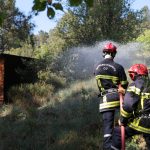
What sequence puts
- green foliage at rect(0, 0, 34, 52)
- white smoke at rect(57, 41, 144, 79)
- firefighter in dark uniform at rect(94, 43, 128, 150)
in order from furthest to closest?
1. green foliage at rect(0, 0, 34, 52)
2. white smoke at rect(57, 41, 144, 79)
3. firefighter in dark uniform at rect(94, 43, 128, 150)

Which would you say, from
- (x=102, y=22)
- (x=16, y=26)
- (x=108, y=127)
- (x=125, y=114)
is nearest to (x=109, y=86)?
(x=108, y=127)

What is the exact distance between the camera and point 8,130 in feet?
42.8

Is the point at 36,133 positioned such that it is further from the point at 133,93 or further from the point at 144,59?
the point at 144,59

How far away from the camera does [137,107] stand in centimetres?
709

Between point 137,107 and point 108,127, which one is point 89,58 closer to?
point 108,127

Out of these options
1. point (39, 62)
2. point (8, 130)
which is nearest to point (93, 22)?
point (39, 62)

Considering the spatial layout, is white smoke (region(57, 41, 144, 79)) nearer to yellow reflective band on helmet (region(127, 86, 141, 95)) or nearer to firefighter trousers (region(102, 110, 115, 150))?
firefighter trousers (region(102, 110, 115, 150))

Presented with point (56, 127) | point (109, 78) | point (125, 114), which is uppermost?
point (109, 78)

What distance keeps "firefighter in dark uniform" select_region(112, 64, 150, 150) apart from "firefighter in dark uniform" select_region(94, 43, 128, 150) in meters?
0.89

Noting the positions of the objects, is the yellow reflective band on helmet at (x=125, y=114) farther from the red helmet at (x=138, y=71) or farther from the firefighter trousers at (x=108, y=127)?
the firefighter trousers at (x=108, y=127)

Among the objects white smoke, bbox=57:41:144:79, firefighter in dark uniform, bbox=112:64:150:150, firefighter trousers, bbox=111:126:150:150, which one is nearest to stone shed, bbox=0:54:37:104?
white smoke, bbox=57:41:144:79

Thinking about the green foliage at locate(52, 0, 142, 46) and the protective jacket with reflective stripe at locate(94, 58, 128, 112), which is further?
the green foliage at locate(52, 0, 142, 46)

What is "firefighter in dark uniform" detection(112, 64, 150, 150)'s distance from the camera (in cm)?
695

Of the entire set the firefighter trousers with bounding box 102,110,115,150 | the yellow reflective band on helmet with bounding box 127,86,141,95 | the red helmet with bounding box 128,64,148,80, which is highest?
the red helmet with bounding box 128,64,148,80
